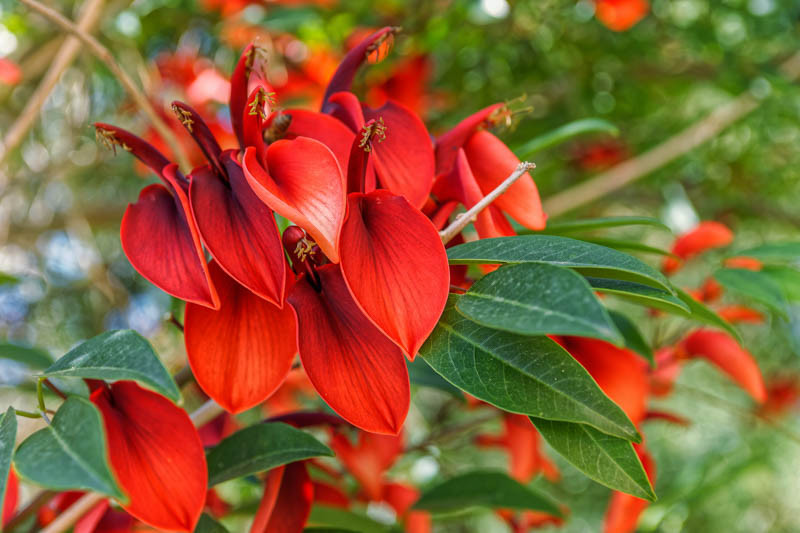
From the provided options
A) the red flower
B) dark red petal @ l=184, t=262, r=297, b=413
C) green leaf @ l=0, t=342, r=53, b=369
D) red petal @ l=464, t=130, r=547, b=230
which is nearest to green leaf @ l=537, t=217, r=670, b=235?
red petal @ l=464, t=130, r=547, b=230

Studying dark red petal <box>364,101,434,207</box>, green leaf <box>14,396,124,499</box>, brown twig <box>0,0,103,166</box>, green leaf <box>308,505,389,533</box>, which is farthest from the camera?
brown twig <box>0,0,103,166</box>

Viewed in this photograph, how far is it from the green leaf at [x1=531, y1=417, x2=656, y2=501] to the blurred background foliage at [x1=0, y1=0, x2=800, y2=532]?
0.38 metres

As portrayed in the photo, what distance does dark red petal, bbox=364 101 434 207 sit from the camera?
0.93 ft

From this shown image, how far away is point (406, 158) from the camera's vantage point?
29cm

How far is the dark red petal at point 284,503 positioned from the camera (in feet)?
0.99

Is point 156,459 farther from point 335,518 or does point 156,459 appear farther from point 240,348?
point 335,518

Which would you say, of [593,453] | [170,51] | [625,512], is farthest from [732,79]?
[170,51]

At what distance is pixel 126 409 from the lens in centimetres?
26

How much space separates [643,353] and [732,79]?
1.78 feet

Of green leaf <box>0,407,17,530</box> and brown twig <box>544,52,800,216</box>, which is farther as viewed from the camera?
brown twig <box>544,52,800,216</box>

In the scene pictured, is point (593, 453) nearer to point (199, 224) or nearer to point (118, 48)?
point (199, 224)

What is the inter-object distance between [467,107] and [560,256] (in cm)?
69

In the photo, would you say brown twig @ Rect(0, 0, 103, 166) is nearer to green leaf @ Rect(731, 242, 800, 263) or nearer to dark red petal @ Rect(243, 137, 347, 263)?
dark red petal @ Rect(243, 137, 347, 263)

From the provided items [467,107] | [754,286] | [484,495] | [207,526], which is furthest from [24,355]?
[467,107]
